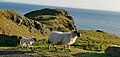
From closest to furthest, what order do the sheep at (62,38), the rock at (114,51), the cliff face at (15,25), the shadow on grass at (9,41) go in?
1. the rock at (114,51)
2. the sheep at (62,38)
3. the shadow on grass at (9,41)
4. the cliff face at (15,25)

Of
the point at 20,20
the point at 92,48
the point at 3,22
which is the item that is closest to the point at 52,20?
the point at 20,20

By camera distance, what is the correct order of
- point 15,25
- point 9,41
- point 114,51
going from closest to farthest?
point 114,51 < point 9,41 < point 15,25

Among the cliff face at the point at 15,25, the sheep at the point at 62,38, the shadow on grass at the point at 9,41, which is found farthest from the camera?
the cliff face at the point at 15,25

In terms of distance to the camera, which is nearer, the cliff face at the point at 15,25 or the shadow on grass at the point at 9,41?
the shadow on grass at the point at 9,41

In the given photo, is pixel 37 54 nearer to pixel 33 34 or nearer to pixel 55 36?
pixel 55 36

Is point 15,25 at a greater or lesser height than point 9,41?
lesser

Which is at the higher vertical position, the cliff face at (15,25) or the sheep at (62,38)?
the sheep at (62,38)

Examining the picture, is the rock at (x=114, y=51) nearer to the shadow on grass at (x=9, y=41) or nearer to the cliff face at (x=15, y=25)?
the shadow on grass at (x=9, y=41)

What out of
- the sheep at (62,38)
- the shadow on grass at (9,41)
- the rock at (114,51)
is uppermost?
the sheep at (62,38)

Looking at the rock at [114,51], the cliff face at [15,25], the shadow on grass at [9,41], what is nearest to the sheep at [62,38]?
the rock at [114,51]

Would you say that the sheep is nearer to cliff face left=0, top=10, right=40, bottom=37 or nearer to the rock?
the rock

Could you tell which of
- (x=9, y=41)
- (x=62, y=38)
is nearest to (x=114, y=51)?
(x=62, y=38)

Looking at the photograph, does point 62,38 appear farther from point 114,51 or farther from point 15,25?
point 15,25

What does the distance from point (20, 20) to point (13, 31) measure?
863cm
